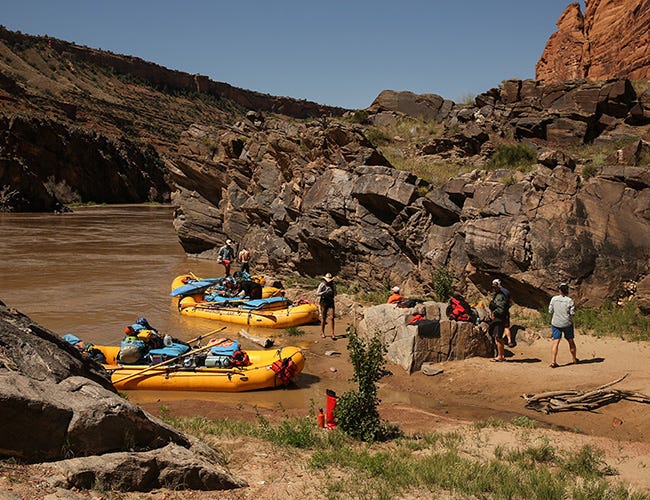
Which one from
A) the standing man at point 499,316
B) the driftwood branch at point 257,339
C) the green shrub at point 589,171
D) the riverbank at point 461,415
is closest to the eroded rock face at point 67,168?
the driftwood branch at point 257,339

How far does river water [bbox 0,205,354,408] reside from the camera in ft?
46.7

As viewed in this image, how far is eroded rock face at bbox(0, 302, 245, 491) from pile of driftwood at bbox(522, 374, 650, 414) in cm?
589

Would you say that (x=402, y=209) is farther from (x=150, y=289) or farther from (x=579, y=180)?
(x=150, y=289)

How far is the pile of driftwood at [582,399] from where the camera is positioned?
865 centimetres

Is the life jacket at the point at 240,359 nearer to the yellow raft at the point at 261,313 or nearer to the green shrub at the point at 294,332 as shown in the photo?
the green shrub at the point at 294,332

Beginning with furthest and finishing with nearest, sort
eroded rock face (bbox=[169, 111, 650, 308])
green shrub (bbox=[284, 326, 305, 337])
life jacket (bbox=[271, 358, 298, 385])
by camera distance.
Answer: green shrub (bbox=[284, 326, 305, 337]), eroded rock face (bbox=[169, 111, 650, 308]), life jacket (bbox=[271, 358, 298, 385])

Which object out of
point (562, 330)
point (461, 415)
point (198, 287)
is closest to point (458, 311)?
point (562, 330)

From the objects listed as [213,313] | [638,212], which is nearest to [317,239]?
[213,313]

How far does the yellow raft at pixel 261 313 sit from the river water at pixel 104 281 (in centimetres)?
28

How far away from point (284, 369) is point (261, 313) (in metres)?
5.05

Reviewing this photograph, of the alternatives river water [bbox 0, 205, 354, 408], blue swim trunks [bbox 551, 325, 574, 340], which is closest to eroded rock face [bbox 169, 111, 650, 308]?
blue swim trunks [bbox 551, 325, 574, 340]

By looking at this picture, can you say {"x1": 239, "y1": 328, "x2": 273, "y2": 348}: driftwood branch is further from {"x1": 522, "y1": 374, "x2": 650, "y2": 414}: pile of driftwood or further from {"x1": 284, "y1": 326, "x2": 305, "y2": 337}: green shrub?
{"x1": 522, "y1": 374, "x2": 650, "y2": 414}: pile of driftwood

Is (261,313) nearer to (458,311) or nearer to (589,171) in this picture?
(458,311)

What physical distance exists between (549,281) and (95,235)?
3199 cm
